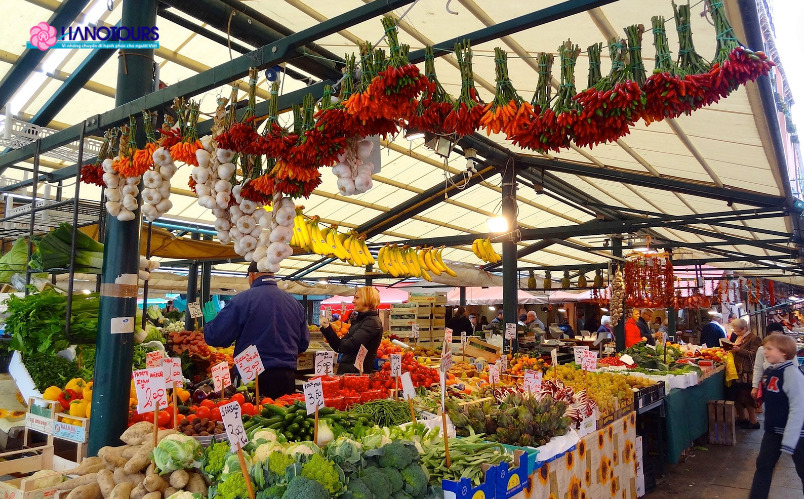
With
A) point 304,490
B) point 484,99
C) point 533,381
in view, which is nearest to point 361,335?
point 533,381

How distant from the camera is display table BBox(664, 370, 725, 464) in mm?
5797

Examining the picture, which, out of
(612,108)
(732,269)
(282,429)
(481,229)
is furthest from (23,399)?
(732,269)

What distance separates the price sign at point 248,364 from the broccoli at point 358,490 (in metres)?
1.07

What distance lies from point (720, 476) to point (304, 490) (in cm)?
578

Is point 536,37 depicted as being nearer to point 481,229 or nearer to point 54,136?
point 54,136

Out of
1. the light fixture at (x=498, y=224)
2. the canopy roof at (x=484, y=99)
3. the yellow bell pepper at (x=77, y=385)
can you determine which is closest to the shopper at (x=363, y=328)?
the canopy roof at (x=484, y=99)

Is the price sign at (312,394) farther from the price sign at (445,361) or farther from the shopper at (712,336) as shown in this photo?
the shopper at (712,336)

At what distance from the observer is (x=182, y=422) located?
2.77 m

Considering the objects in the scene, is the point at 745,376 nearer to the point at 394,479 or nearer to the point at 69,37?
the point at 394,479

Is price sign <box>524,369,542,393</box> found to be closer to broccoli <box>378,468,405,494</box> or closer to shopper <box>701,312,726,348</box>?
broccoli <box>378,468,405,494</box>

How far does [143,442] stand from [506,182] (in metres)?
6.64

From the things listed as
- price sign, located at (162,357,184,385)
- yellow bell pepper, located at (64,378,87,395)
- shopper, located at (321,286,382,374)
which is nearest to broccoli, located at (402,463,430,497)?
price sign, located at (162,357,184,385)

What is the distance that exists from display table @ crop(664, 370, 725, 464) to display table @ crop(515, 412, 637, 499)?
4.48 ft

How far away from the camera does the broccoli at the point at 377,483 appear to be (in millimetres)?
2115
